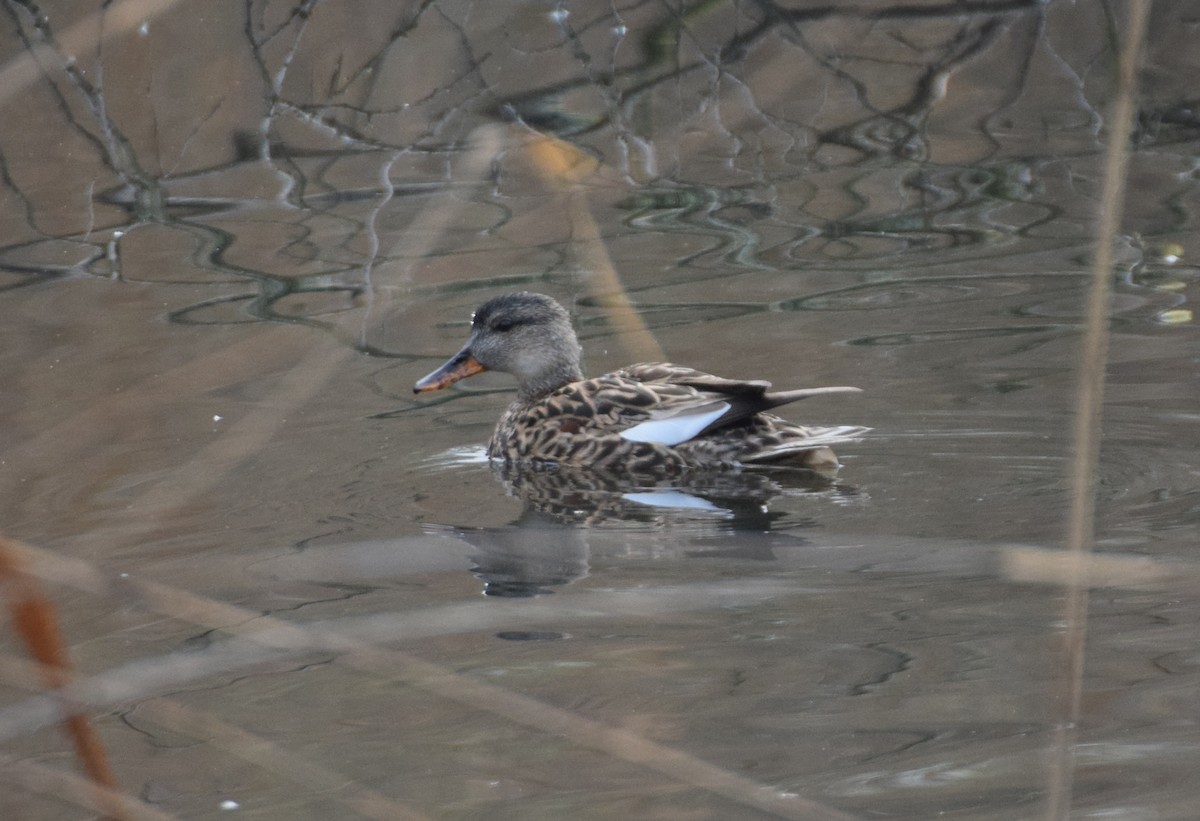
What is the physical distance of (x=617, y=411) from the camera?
576cm

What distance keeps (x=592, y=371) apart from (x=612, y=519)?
84.1 inches

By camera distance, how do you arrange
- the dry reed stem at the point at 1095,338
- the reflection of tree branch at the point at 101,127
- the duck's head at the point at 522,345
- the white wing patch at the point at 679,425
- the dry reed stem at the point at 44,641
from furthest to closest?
the reflection of tree branch at the point at 101,127
the duck's head at the point at 522,345
the white wing patch at the point at 679,425
the dry reed stem at the point at 1095,338
the dry reed stem at the point at 44,641

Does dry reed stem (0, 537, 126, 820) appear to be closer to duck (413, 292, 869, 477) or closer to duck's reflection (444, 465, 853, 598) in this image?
duck's reflection (444, 465, 853, 598)

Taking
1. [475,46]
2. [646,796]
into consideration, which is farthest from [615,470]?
[475,46]

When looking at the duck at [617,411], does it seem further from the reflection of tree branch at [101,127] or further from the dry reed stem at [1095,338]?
the dry reed stem at [1095,338]

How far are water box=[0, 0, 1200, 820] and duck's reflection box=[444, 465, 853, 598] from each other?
2 centimetres

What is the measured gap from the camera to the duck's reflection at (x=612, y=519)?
4.41 m

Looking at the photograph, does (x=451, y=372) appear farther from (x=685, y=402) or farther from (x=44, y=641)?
(x=44, y=641)

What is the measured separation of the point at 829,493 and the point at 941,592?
1144 millimetres

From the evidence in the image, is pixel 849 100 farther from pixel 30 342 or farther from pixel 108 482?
pixel 108 482

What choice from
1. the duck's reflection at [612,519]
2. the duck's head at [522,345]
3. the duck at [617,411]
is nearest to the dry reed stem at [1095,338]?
the duck's reflection at [612,519]

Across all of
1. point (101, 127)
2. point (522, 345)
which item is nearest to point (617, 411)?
point (522, 345)

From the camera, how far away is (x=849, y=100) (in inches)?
400

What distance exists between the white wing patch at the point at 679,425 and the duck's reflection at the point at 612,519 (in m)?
0.14
